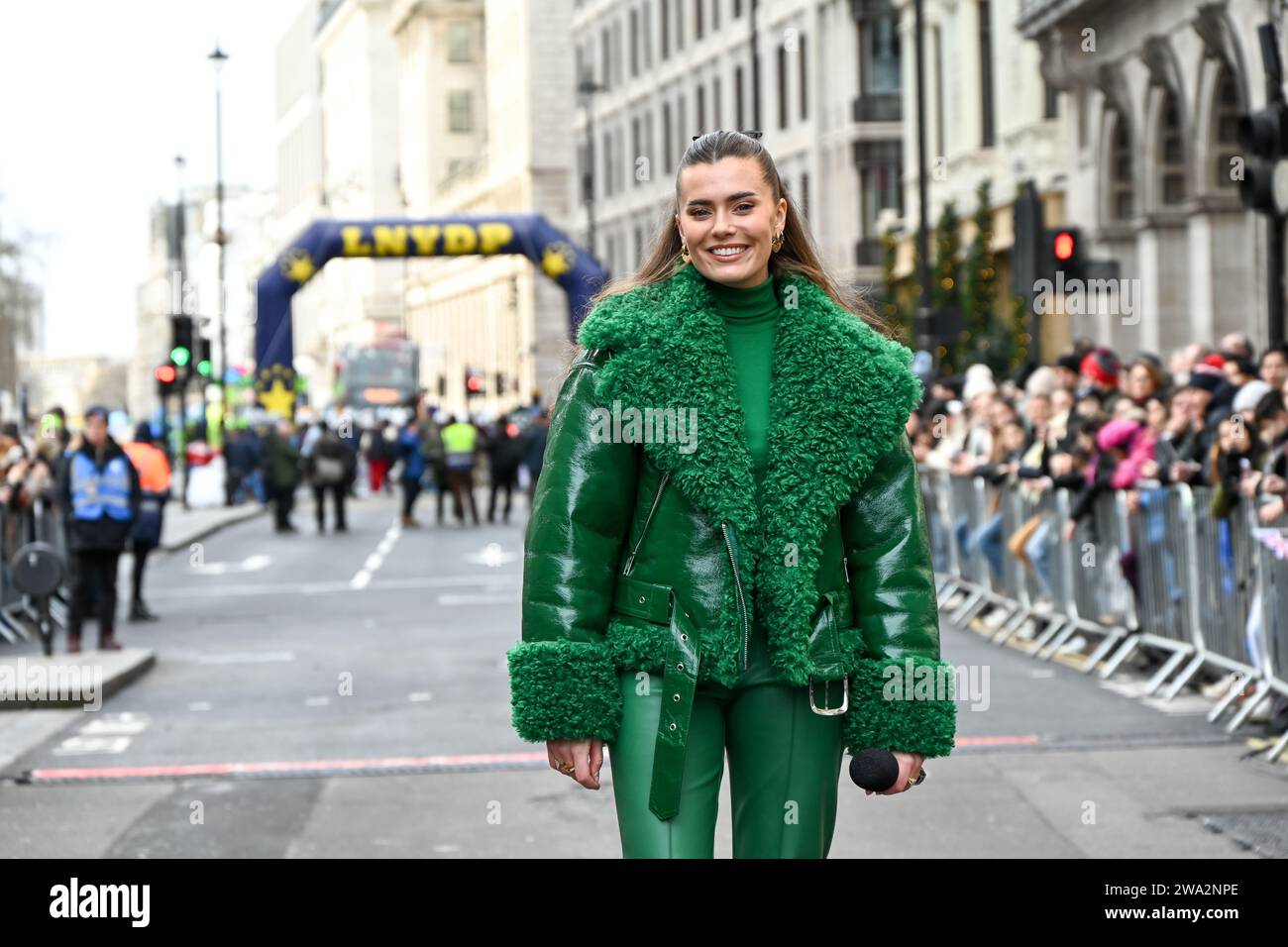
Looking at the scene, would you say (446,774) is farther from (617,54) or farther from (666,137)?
(617,54)

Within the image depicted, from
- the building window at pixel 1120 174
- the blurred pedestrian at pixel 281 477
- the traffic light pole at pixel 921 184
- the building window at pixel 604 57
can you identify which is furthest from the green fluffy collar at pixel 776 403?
the building window at pixel 604 57

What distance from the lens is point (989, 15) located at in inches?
1626

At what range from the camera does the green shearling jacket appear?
13.7 feet

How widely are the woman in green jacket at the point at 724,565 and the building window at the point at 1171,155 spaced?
91.6 feet

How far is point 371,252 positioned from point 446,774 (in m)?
31.4

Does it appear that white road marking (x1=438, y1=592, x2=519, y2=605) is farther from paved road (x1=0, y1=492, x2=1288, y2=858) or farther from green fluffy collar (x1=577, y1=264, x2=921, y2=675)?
green fluffy collar (x1=577, y1=264, x2=921, y2=675)

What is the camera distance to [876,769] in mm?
4191

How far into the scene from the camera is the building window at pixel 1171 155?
31.4m

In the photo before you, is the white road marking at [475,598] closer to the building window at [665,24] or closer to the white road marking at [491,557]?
the white road marking at [491,557]

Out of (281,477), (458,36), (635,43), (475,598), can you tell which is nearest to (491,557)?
(475,598)

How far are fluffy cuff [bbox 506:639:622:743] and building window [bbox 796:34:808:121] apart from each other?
57.4m

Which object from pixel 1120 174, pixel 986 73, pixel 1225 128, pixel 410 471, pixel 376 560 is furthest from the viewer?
pixel 986 73

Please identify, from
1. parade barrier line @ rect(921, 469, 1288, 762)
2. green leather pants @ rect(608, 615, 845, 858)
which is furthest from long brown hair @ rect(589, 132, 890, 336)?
parade barrier line @ rect(921, 469, 1288, 762)

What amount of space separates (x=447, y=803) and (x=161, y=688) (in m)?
5.43
